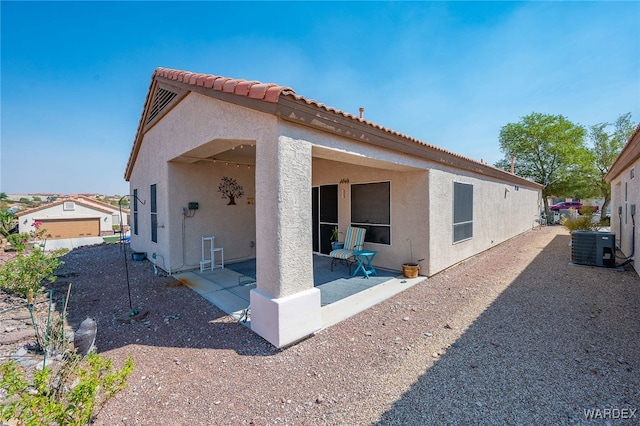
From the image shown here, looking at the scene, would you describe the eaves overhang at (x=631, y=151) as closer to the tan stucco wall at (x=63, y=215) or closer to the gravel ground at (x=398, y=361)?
the gravel ground at (x=398, y=361)

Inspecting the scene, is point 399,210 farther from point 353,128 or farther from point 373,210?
point 353,128

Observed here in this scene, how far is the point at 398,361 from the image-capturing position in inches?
133

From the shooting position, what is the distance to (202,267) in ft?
24.6

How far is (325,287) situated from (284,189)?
3.15 metres

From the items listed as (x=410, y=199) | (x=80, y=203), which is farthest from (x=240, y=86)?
(x=80, y=203)

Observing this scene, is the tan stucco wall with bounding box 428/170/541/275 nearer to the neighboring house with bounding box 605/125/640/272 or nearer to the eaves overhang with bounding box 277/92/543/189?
the eaves overhang with bounding box 277/92/543/189

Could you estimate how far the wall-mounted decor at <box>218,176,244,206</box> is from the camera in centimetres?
825

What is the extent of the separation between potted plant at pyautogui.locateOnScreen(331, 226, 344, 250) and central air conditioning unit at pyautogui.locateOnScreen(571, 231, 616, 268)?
7116 millimetres

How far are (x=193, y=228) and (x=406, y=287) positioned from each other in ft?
19.1

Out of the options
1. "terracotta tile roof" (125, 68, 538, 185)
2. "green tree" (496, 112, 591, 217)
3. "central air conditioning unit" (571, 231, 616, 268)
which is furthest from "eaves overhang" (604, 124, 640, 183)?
"green tree" (496, 112, 591, 217)

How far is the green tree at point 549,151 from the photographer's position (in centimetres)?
2284

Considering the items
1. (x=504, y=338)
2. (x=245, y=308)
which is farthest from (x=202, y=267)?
(x=504, y=338)

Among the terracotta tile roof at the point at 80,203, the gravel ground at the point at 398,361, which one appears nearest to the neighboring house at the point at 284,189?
the gravel ground at the point at 398,361

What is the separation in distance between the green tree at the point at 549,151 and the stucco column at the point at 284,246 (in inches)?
1109
